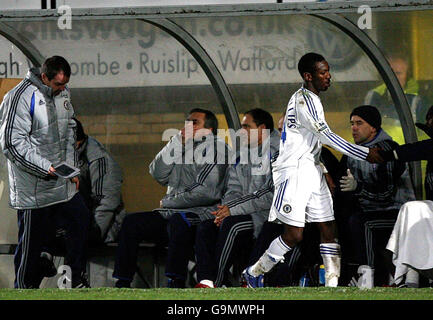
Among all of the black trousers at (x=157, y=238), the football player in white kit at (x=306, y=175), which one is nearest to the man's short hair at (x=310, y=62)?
the football player in white kit at (x=306, y=175)

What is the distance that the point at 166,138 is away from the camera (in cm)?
1007

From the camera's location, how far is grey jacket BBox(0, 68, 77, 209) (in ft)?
28.9

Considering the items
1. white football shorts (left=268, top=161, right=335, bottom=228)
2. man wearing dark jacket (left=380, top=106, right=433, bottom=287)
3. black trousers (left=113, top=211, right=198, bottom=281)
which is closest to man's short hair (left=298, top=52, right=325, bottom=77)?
white football shorts (left=268, top=161, right=335, bottom=228)

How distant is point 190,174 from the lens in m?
9.84

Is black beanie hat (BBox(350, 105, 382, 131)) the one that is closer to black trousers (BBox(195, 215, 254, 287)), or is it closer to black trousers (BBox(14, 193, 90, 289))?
black trousers (BBox(195, 215, 254, 287))

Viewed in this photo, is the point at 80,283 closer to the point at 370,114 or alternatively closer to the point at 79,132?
the point at 79,132

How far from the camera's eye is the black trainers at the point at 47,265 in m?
9.51

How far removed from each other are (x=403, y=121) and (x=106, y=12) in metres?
2.37

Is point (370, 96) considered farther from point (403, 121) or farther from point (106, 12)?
point (106, 12)

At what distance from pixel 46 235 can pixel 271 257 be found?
62.0 inches

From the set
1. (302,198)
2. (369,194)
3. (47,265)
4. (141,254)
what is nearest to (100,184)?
(141,254)

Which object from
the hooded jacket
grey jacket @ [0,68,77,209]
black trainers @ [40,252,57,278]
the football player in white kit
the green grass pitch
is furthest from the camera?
black trainers @ [40,252,57,278]
